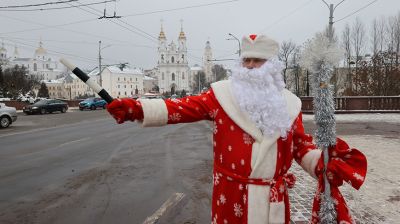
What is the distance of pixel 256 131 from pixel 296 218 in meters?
3.20

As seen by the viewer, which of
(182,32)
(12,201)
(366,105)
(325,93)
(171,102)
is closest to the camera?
(325,93)

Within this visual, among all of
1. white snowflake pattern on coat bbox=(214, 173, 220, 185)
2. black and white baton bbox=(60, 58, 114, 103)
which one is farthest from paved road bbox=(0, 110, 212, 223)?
black and white baton bbox=(60, 58, 114, 103)

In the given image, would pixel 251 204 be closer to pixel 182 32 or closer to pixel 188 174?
pixel 188 174

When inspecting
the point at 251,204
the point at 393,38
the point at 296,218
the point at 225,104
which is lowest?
the point at 296,218

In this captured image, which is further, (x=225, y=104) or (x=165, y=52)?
(x=165, y=52)

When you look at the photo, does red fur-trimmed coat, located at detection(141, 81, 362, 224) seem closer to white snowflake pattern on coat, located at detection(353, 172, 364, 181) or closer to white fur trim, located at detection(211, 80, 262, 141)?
white fur trim, located at detection(211, 80, 262, 141)

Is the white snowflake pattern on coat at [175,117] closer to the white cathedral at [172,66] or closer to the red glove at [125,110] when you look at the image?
the red glove at [125,110]

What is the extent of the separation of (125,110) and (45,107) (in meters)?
36.0

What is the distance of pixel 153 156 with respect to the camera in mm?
10617

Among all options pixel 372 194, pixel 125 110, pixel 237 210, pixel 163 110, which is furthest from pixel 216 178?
pixel 372 194

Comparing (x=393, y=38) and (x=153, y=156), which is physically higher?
(x=393, y=38)

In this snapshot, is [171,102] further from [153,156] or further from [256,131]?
[153,156]

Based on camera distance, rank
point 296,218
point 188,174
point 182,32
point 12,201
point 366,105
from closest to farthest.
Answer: point 296,218
point 12,201
point 188,174
point 366,105
point 182,32

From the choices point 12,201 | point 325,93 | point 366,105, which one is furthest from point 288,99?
point 366,105
